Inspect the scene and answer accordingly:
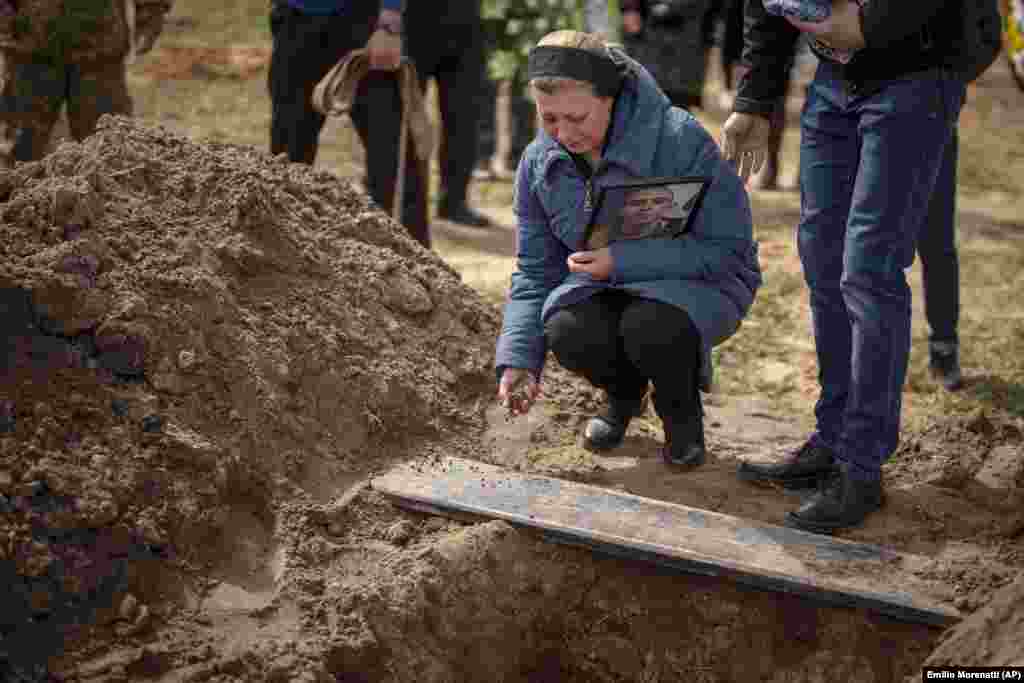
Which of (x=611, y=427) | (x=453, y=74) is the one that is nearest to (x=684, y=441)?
(x=611, y=427)

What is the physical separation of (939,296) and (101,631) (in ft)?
11.6

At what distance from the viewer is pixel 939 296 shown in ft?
17.1

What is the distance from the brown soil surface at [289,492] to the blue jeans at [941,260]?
108 cm

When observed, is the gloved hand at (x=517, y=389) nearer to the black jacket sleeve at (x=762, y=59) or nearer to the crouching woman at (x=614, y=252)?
the crouching woman at (x=614, y=252)

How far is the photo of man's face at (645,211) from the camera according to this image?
343cm

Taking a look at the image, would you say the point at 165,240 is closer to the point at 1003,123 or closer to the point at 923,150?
the point at 923,150

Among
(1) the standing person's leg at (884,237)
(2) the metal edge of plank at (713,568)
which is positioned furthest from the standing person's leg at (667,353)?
(2) the metal edge of plank at (713,568)

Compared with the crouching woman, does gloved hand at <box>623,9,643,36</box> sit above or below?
above

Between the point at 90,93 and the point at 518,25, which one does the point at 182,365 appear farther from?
the point at 518,25

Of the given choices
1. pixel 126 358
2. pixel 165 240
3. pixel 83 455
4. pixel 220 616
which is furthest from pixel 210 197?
pixel 220 616

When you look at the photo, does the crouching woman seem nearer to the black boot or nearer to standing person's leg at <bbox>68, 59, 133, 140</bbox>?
the black boot

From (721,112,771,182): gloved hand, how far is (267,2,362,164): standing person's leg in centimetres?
254

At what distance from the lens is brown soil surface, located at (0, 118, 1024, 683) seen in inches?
117

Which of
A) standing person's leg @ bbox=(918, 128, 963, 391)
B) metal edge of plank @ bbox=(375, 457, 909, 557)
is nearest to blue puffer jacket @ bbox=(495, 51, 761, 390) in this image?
metal edge of plank @ bbox=(375, 457, 909, 557)
